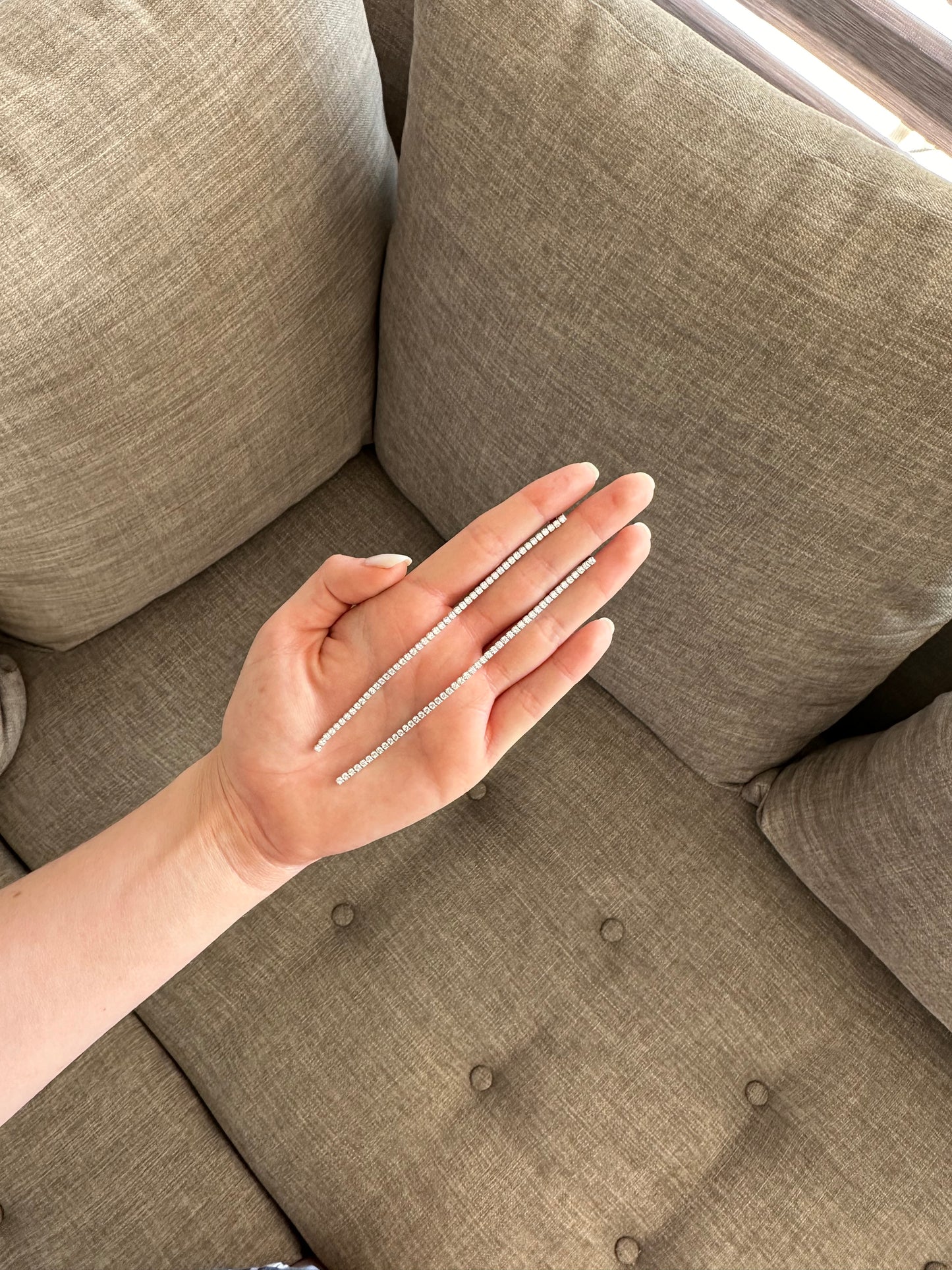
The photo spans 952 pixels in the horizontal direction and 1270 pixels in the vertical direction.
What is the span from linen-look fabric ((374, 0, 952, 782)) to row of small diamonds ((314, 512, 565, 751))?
0.17m

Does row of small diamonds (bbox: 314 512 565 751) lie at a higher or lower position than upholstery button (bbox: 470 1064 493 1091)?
higher

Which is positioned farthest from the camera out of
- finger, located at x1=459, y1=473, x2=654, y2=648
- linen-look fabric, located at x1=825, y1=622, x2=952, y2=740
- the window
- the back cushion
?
the window

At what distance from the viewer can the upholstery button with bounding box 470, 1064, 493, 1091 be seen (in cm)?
93

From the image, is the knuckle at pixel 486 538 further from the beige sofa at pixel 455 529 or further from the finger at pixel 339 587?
the beige sofa at pixel 455 529

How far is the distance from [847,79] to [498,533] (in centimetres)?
112

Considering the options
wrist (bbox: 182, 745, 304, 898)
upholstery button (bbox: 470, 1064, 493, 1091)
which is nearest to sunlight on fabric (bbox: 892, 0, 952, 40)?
wrist (bbox: 182, 745, 304, 898)

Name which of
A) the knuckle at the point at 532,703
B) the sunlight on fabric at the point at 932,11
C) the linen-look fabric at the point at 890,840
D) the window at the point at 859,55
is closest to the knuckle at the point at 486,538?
the knuckle at the point at 532,703

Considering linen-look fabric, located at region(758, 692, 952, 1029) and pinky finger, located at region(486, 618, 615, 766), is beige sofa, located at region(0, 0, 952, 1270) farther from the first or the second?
pinky finger, located at region(486, 618, 615, 766)

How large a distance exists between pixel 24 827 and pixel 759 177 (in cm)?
99

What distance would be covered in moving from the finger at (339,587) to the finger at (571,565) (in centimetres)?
8

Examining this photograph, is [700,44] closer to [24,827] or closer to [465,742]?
[465,742]

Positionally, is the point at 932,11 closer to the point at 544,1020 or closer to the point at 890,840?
the point at 890,840

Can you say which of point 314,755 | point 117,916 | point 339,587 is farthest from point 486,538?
point 117,916

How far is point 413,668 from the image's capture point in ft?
2.45
